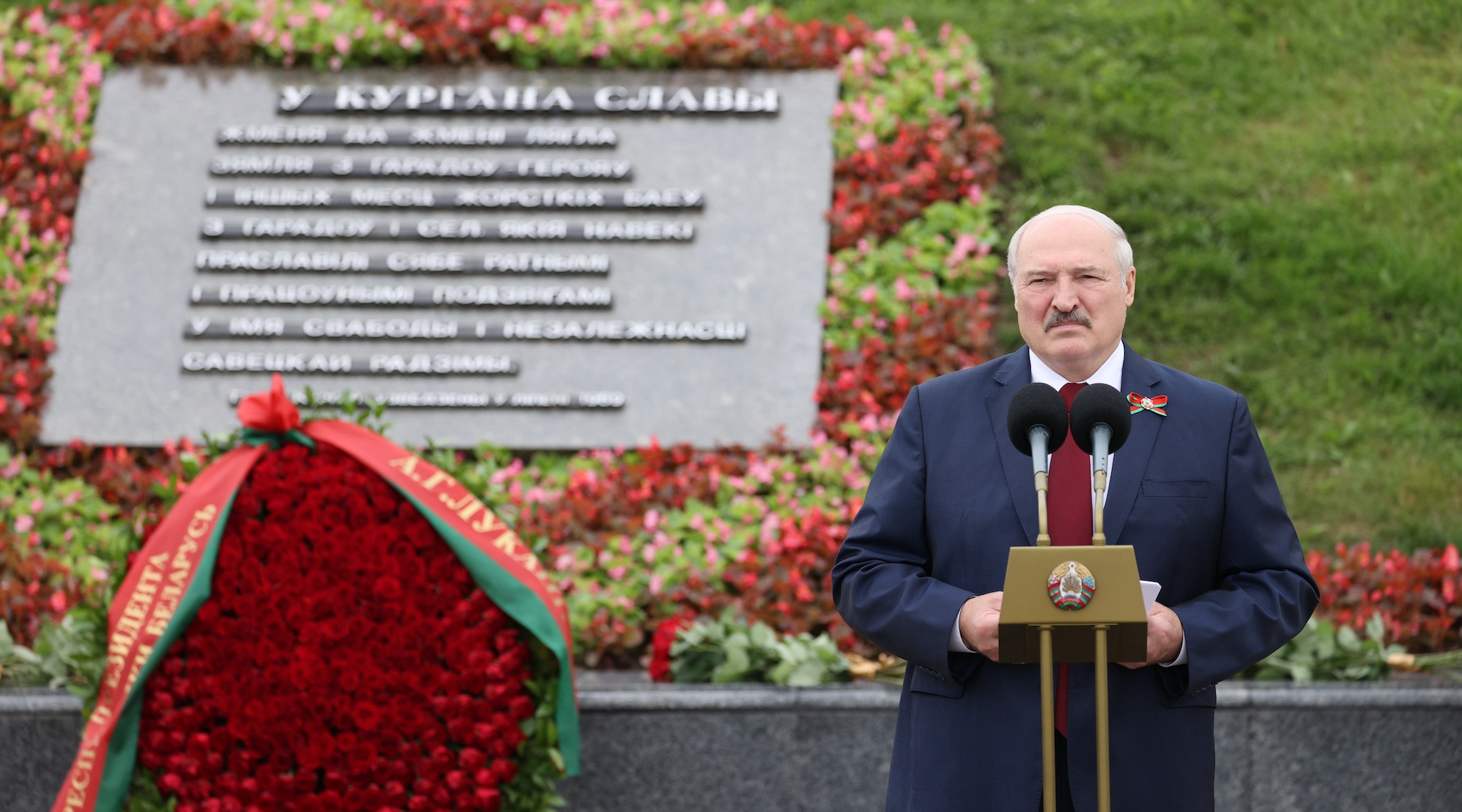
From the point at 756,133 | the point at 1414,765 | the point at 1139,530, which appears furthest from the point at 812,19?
the point at 1139,530

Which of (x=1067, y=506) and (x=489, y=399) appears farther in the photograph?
(x=489, y=399)

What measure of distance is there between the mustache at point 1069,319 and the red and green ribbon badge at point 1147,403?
19cm

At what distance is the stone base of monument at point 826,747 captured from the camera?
3.78 metres

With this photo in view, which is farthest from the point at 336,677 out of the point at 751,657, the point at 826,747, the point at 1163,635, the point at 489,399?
the point at 489,399

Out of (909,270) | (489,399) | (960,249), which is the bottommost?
(489,399)

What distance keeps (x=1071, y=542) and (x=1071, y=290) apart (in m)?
0.45

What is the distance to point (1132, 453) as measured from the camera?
2.40 metres

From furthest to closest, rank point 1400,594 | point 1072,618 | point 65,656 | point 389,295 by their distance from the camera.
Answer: point 389,295 → point 1400,594 → point 65,656 → point 1072,618

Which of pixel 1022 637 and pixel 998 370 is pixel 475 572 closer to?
pixel 998 370

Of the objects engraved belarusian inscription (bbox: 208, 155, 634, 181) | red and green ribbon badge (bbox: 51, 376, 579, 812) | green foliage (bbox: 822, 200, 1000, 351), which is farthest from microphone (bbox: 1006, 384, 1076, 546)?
engraved belarusian inscription (bbox: 208, 155, 634, 181)

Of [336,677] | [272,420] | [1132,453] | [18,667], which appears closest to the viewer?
[1132,453]

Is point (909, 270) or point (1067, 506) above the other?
point (909, 270)

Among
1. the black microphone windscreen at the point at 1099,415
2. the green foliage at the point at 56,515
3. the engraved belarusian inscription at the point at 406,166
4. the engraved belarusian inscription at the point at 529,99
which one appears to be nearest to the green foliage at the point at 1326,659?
the black microphone windscreen at the point at 1099,415

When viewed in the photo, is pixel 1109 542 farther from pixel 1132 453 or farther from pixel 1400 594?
pixel 1400 594
